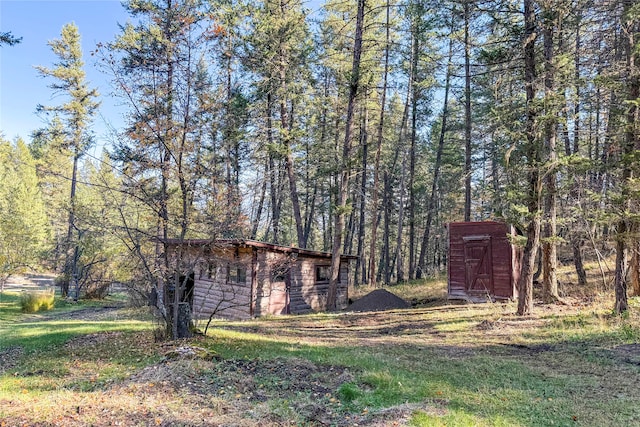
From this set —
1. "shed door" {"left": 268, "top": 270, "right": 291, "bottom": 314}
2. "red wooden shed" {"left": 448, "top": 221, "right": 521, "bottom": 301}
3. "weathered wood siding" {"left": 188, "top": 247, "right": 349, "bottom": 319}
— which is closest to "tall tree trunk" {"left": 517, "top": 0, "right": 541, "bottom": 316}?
"red wooden shed" {"left": 448, "top": 221, "right": 521, "bottom": 301}

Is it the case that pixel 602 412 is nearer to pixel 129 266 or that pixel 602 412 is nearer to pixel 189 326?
pixel 189 326

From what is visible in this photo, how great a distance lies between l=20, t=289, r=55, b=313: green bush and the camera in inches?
690

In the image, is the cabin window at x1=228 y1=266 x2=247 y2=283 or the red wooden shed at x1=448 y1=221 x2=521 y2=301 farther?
the cabin window at x1=228 y1=266 x2=247 y2=283

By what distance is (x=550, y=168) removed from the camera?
9.52m

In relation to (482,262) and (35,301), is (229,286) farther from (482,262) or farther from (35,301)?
(482,262)

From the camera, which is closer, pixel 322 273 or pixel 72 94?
pixel 322 273

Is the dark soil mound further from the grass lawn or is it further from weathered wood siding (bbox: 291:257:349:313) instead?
the grass lawn

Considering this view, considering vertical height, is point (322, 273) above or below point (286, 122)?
below

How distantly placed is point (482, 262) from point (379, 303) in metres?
4.40

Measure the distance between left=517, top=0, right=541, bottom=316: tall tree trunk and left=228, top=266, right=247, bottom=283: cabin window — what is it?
9.55 m

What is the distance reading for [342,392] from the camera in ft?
15.6

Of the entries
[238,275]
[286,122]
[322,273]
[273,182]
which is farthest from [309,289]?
[286,122]

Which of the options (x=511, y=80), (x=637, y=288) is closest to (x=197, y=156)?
(x=511, y=80)

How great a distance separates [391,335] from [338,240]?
5.87 metres
